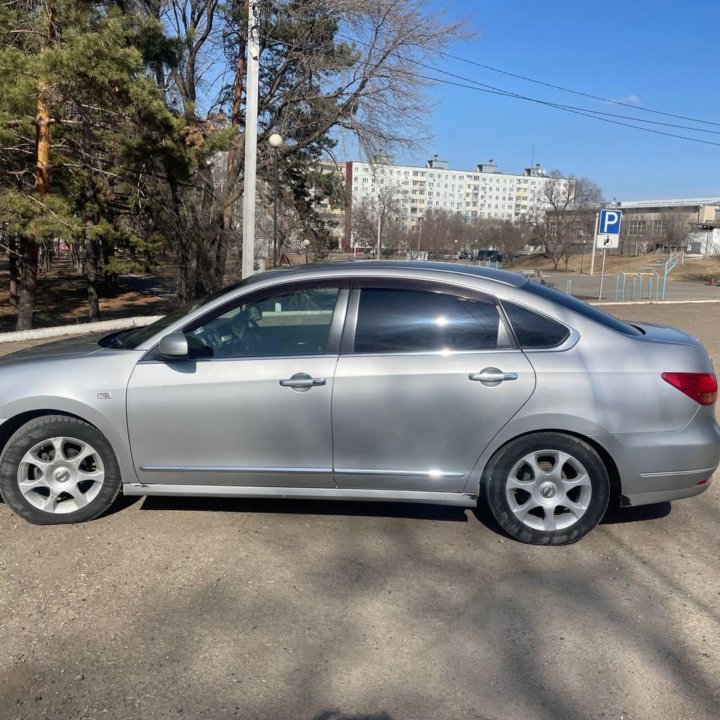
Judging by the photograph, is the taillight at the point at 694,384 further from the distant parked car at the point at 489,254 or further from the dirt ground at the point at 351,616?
the distant parked car at the point at 489,254

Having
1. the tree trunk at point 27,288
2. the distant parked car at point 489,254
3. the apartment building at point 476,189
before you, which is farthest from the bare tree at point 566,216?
the tree trunk at point 27,288

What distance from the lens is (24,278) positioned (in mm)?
15453

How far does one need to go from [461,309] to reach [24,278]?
1445 cm

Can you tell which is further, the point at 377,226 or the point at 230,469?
the point at 377,226

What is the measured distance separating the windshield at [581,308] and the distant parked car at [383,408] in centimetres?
3

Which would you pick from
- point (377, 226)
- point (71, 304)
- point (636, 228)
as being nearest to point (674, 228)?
point (636, 228)

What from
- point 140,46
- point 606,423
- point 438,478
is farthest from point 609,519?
point 140,46

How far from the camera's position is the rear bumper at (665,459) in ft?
12.2

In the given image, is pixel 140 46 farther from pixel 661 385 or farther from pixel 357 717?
pixel 357 717

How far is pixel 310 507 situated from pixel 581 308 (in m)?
2.16

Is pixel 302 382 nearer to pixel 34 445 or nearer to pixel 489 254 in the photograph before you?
pixel 34 445

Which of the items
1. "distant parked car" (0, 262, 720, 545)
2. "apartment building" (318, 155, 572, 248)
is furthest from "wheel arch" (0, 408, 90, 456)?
"apartment building" (318, 155, 572, 248)

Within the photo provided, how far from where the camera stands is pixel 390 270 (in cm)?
399

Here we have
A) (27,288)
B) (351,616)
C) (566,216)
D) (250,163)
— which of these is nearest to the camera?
(351,616)
